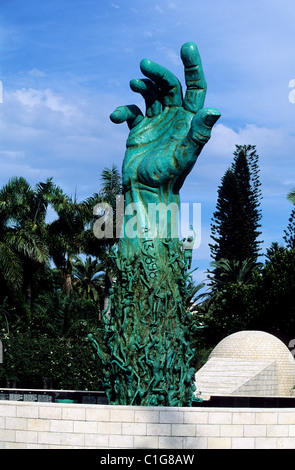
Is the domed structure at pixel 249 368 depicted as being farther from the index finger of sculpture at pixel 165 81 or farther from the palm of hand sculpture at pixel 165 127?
the index finger of sculpture at pixel 165 81

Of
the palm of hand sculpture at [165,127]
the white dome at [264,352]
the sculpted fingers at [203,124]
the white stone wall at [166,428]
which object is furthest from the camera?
the white dome at [264,352]

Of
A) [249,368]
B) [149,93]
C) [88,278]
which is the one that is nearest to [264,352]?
[249,368]

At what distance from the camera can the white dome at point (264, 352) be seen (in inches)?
768

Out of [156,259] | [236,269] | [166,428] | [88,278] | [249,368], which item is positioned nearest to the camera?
[166,428]

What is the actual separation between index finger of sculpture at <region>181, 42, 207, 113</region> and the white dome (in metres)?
11.1

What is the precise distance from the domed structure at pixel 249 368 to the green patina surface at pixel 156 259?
8.25 meters

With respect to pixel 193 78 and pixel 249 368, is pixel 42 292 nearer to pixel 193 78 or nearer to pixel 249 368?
pixel 249 368

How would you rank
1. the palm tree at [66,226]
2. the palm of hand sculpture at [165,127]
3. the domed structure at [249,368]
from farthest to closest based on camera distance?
1. the palm tree at [66,226]
2. the domed structure at [249,368]
3. the palm of hand sculpture at [165,127]

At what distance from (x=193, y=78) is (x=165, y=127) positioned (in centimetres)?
83

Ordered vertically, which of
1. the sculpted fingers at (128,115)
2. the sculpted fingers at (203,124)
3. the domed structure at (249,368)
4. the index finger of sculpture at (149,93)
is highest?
the index finger of sculpture at (149,93)

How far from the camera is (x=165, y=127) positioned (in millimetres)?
10266

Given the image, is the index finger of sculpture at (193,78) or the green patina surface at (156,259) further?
the index finger of sculpture at (193,78)

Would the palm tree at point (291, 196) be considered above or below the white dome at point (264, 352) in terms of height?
above

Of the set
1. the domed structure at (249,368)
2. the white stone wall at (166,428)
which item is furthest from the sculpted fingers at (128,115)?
the domed structure at (249,368)
